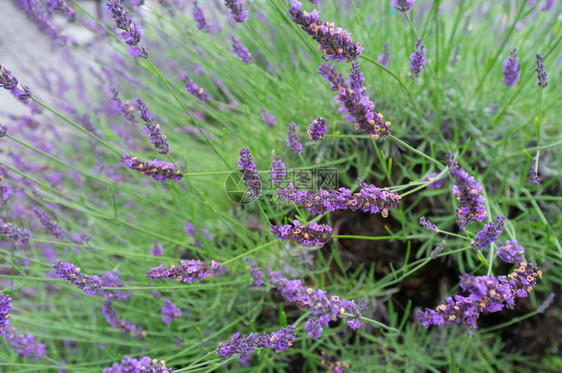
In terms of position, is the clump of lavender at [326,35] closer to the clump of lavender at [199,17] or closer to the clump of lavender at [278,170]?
the clump of lavender at [278,170]

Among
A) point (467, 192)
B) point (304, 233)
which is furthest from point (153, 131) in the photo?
point (467, 192)

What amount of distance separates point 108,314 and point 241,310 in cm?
55

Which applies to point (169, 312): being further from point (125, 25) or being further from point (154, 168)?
point (125, 25)

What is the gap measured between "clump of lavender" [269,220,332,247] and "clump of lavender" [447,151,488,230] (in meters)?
0.31

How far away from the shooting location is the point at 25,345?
4.56 ft

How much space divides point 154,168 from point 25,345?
0.96 meters

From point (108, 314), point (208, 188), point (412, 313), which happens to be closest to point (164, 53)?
point (208, 188)

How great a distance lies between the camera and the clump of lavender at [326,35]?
792 mm

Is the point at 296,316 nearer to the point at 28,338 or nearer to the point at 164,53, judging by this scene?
the point at 28,338

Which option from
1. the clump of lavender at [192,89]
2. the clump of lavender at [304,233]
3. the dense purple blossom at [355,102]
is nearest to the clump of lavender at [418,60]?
the dense purple blossom at [355,102]

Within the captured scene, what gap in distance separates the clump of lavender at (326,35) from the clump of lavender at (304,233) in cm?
39

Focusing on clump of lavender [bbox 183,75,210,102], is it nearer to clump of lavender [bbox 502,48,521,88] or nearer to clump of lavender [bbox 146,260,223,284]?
clump of lavender [bbox 146,260,223,284]

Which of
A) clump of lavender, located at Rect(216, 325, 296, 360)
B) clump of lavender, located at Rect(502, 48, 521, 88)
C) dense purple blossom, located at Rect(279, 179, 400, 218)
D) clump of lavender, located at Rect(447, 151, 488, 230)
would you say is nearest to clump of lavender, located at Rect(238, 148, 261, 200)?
dense purple blossom, located at Rect(279, 179, 400, 218)

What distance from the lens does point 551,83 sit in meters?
1.71
